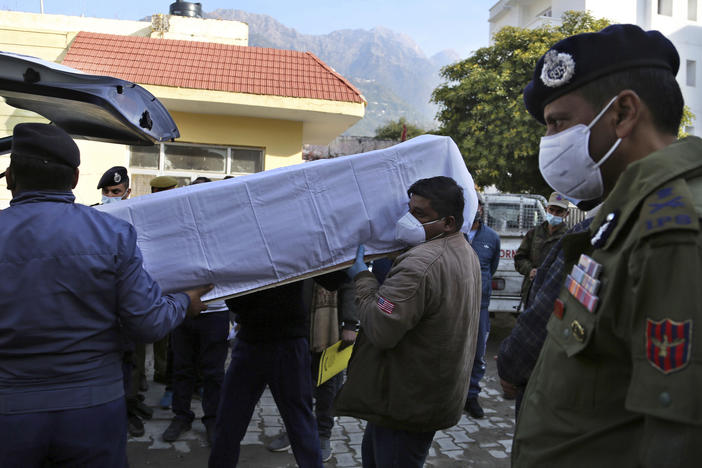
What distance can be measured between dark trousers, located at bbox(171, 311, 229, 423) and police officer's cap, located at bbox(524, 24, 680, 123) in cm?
398

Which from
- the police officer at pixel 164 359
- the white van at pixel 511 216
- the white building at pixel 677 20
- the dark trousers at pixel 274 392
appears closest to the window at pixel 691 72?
the white building at pixel 677 20

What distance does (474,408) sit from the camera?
5496 millimetres

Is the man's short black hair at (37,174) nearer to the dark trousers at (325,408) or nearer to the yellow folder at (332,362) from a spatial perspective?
the yellow folder at (332,362)

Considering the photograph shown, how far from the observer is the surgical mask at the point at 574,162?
1.45 m

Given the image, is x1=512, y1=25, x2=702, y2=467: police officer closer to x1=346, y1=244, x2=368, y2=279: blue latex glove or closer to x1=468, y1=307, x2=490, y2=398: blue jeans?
x1=346, y1=244, x2=368, y2=279: blue latex glove

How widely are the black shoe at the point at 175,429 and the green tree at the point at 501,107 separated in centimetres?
1782

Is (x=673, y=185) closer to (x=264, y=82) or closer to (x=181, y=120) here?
(x=264, y=82)

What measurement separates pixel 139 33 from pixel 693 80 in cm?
3433

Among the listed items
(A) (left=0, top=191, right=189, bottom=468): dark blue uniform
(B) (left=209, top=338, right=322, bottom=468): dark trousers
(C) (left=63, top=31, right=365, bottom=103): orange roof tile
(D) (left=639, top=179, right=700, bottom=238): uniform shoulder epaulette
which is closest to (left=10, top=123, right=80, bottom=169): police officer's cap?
(A) (left=0, top=191, right=189, bottom=468): dark blue uniform

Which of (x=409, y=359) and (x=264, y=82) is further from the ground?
(x=264, y=82)

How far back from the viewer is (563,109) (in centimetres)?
151

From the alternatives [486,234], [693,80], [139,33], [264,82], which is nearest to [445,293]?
[486,234]

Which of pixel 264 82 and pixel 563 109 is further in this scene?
pixel 264 82

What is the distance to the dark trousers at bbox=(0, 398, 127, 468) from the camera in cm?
205
